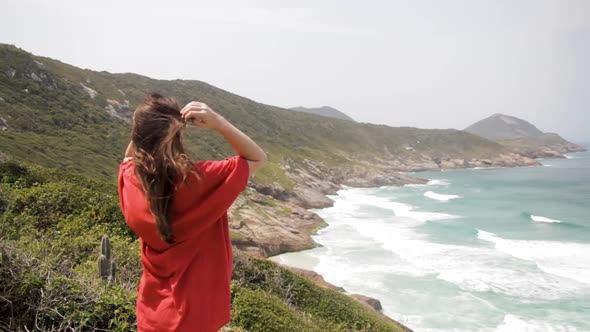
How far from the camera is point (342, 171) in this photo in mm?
88188

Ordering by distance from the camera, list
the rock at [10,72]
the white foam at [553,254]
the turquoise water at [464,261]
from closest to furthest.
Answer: the turquoise water at [464,261]
the white foam at [553,254]
the rock at [10,72]

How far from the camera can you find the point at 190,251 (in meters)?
2.39

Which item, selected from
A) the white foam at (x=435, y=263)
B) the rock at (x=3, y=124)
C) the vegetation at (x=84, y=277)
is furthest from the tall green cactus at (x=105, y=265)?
the rock at (x=3, y=124)

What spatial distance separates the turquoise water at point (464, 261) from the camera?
22.0 m

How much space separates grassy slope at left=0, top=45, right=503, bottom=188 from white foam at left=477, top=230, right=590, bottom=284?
28730 mm

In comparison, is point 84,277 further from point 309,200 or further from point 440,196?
point 440,196

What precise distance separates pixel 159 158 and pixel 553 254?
39.0 meters

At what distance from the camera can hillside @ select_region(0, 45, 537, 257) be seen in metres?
34.5

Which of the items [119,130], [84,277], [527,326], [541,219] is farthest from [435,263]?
[119,130]

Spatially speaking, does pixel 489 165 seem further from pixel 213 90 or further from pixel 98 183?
pixel 98 183

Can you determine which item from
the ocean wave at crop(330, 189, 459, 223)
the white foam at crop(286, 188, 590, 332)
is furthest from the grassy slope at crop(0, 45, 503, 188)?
the white foam at crop(286, 188, 590, 332)

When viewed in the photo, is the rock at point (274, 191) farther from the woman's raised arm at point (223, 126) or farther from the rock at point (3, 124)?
the woman's raised arm at point (223, 126)

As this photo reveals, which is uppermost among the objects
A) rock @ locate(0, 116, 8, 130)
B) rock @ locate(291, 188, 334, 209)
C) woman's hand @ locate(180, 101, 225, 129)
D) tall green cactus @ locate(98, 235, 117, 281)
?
woman's hand @ locate(180, 101, 225, 129)

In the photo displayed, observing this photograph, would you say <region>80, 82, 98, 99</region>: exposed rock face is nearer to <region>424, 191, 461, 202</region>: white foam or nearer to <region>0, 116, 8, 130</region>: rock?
<region>0, 116, 8, 130</region>: rock
